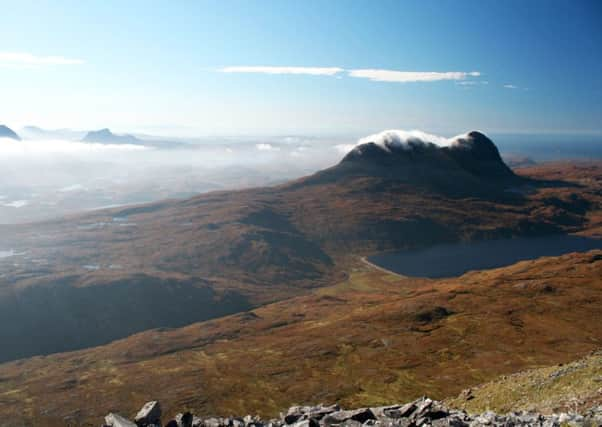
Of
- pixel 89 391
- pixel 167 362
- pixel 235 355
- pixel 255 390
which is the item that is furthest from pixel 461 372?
pixel 89 391

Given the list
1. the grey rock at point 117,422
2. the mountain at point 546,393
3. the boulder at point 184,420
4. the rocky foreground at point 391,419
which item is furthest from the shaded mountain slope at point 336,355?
the grey rock at point 117,422

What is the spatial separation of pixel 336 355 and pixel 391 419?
311 ft

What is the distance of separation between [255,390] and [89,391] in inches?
1979

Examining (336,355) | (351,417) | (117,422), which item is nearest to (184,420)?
(117,422)

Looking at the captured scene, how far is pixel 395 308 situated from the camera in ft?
505

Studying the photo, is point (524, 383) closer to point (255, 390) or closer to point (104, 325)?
point (255, 390)

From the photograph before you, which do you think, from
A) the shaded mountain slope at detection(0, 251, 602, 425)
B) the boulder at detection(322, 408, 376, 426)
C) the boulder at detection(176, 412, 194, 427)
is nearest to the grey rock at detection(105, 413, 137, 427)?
the boulder at detection(176, 412, 194, 427)

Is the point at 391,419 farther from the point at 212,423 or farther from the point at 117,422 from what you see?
the point at 117,422

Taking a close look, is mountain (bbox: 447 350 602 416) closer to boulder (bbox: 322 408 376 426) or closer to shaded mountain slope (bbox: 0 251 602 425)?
boulder (bbox: 322 408 376 426)

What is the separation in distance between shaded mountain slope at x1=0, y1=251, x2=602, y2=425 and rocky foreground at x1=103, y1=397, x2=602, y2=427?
56955mm

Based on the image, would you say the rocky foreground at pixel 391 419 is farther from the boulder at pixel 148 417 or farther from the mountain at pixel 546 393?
the mountain at pixel 546 393

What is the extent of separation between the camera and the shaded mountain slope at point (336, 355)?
96500 millimetres

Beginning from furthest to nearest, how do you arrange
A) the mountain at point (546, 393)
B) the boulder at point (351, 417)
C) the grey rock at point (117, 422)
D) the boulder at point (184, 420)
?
the mountain at point (546, 393)
the boulder at point (184, 420)
the grey rock at point (117, 422)
the boulder at point (351, 417)

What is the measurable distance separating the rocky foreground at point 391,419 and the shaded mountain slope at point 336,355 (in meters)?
57.0
